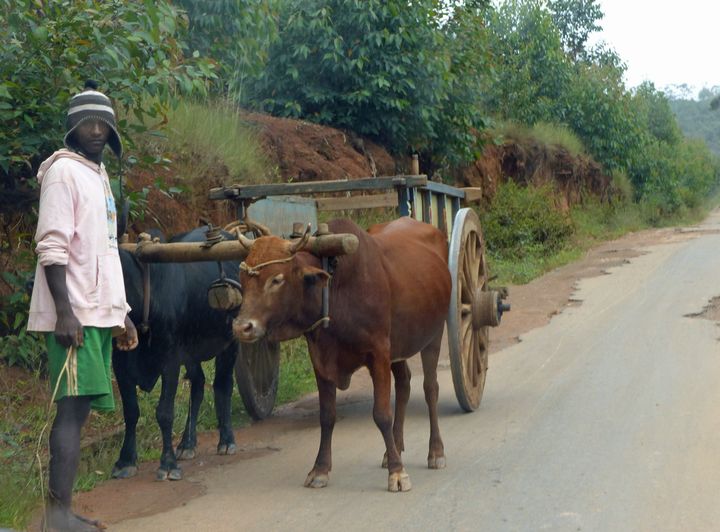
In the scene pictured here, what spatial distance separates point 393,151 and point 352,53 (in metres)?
2.28

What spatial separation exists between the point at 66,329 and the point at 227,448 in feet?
8.77

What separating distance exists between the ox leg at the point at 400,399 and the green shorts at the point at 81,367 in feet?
7.15

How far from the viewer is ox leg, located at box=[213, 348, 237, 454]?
6.84 meters

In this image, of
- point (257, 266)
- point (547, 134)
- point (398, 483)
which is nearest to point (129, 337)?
point (257, 266)

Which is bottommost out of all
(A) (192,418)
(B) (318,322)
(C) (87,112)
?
(A) (192,418)

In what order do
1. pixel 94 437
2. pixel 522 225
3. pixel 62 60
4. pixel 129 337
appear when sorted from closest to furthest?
pixel 129 337 → pixel 62 60 → pixel 94 437 → pixel 522 225

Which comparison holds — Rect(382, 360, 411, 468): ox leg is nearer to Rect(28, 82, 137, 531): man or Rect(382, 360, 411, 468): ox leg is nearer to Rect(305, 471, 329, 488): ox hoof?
Rect(305, 471, 329, 488): ox hoof

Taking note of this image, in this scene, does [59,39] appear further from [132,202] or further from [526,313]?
[526,313]

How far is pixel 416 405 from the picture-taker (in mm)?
8141

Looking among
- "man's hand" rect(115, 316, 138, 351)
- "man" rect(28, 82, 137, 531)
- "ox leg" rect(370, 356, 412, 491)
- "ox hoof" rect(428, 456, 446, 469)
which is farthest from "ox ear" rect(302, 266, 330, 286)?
"ox hoof" rect(428, 456, 446, 469)

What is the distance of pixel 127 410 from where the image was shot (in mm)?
6297

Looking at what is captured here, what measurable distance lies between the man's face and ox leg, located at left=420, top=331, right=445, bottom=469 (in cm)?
270

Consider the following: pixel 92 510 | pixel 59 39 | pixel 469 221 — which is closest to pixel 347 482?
pixel 92 510

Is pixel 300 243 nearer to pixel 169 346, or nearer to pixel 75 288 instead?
pixel 75 288
